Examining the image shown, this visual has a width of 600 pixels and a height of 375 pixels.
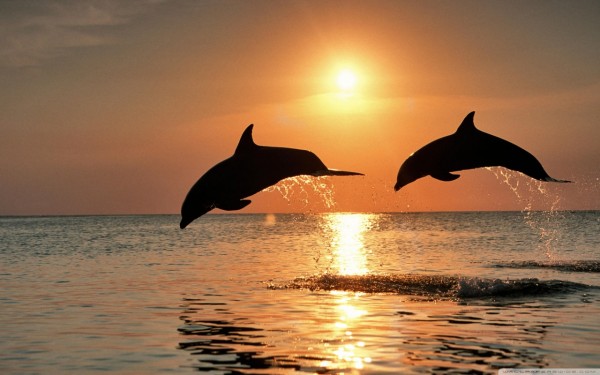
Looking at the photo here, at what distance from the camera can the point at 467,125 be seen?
18297 millimetres

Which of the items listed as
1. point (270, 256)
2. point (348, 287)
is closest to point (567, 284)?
point (348, 287)

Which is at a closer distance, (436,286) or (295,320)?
(295,320)

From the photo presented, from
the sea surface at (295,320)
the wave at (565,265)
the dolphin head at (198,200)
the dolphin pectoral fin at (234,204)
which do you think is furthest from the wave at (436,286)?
the dolphin pectoral fin at (234,204)

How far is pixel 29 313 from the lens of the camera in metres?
22.3

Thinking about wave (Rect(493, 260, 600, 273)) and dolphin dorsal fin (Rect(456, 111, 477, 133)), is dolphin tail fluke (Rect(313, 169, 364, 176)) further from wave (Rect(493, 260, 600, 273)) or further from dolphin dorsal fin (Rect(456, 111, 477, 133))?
wave (Rect(493, 260, 600, 273))

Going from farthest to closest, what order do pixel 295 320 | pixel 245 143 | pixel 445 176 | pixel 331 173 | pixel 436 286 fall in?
pixel 436 286 < pixel 295 320 < pixel 445 176 < pixel 245 143 < pixel 331 173

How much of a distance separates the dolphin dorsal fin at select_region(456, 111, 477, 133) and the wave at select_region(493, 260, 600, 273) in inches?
763

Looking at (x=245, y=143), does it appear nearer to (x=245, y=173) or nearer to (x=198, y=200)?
(x=245, y=173)

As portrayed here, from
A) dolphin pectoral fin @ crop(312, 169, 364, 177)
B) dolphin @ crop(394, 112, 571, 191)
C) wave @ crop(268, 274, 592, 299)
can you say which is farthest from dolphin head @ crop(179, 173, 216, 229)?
wave @ crop(268, 274, 592, 299)

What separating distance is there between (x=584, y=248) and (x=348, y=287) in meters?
A: 31.8

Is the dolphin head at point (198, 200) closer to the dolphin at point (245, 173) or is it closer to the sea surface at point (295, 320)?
the dolphin at point (245, 173)

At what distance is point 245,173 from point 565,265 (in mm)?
26414

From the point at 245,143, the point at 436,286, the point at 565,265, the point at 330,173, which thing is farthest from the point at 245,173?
the point at 565,265

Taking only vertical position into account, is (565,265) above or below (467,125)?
below
